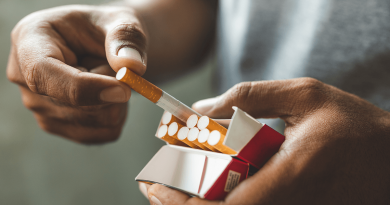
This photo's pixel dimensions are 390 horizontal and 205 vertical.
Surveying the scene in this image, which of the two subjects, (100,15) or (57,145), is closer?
(100,15)

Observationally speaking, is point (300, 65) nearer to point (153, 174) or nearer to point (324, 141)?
point (324, 141)

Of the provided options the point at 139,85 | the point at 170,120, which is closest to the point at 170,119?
the point at 170,120

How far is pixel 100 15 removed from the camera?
604mm

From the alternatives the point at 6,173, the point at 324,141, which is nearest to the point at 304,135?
the point at 324,141

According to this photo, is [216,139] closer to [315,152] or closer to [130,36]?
[315,152]

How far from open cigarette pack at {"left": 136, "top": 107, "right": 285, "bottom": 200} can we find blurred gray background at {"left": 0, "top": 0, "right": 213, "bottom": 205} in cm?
74

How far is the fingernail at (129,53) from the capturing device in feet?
1.32

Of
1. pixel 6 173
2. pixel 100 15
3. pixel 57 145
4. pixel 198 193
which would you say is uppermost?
pixel 100 15

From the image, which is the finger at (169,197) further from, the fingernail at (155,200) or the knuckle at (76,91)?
the knuckle at (76,91)

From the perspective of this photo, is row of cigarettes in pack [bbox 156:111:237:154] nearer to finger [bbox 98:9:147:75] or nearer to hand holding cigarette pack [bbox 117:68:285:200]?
hand holding cigarette pack [bbox 117:68:285:200]

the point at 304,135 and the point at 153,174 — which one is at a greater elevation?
the point at 304,135

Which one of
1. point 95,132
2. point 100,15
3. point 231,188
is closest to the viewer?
point 231,188

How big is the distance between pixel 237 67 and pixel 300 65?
248 millimetres

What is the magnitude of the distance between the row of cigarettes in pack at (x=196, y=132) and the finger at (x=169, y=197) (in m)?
0.09
